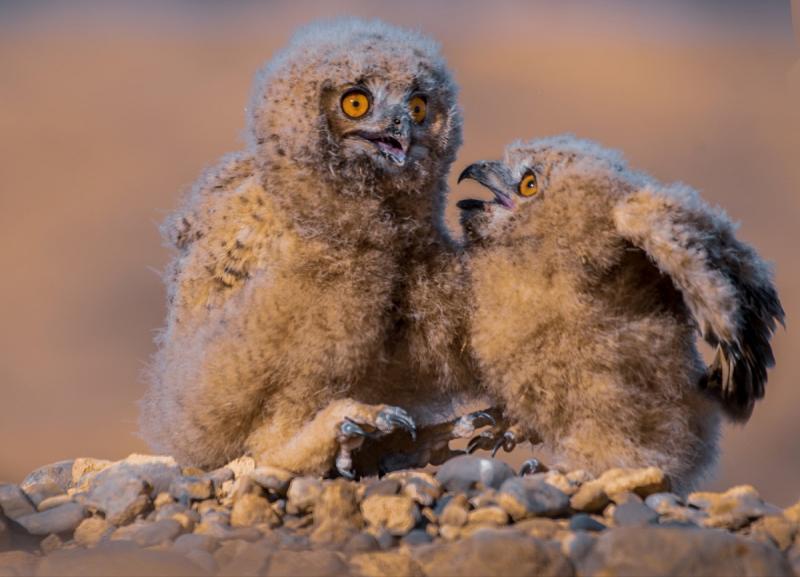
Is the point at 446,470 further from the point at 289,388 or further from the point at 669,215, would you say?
the point at 669,215

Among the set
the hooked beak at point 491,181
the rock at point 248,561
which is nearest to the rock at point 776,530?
the rock at point 248,561

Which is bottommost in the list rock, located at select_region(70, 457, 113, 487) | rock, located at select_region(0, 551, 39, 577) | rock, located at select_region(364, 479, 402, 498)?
rock, located at select_region(70, 457, 113, 487)

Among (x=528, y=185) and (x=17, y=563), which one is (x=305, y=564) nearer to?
(x=17, y=563)

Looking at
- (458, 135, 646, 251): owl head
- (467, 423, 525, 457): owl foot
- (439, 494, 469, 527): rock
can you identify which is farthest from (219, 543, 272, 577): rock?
(458, 135, 646, 251): owl head

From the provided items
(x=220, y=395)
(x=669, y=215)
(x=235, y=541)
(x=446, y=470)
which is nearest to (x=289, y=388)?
(x=220, y=395)

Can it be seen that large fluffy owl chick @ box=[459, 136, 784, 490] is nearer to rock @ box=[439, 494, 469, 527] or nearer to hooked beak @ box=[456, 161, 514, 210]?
hooked beak @ box=[456, 161, 514, 210]

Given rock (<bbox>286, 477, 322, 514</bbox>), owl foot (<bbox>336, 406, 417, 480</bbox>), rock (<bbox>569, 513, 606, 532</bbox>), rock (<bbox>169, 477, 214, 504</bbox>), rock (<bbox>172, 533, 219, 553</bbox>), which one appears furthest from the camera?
owl foot (<bbox>336, 406, 417, 480</bbox>)

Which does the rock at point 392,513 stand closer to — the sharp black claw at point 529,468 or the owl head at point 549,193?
the sharp black claw at point 529,468

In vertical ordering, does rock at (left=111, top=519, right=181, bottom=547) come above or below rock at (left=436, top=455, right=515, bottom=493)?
below
